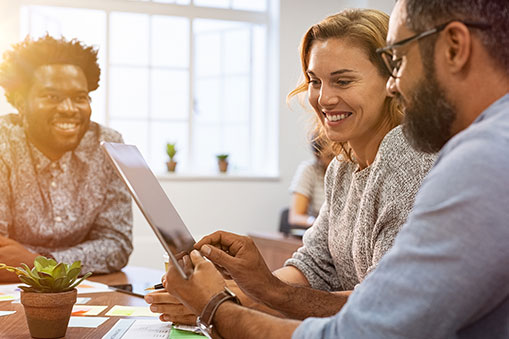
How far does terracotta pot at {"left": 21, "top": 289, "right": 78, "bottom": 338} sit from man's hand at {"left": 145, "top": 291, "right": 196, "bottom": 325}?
0.21 metres

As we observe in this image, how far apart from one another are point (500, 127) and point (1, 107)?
5174 mm

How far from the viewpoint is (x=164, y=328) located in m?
1.45

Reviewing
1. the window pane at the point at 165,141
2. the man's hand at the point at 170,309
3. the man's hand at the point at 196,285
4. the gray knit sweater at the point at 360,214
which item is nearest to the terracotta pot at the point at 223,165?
the window pane at the point at 165,141

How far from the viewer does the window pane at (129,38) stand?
5.83 meters

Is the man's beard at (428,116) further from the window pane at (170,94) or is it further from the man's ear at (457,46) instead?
the window pane at (170,94)

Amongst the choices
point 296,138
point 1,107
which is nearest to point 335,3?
point 296,138

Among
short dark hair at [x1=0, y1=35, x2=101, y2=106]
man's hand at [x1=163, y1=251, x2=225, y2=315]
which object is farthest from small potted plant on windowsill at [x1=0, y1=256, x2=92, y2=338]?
short dark hair at [x1=0, y1=35, x2=101, y2=106]

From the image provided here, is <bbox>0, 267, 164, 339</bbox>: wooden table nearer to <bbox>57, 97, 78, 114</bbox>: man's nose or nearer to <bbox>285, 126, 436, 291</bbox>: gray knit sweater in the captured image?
<bbox>285, 126, 436, 291</bbox>: gray knit sweater

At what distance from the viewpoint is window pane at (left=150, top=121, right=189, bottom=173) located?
6.03 metres

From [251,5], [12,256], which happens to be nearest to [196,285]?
[12,256]

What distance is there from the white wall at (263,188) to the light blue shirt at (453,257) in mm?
4994

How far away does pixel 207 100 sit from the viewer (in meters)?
6.24

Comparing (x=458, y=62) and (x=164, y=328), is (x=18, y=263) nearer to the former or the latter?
(x=164, y=328)

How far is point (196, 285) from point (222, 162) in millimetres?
4909
